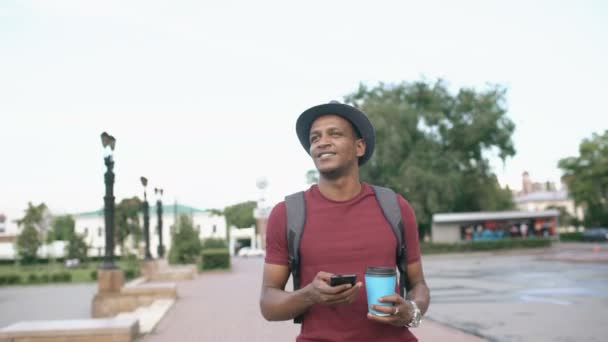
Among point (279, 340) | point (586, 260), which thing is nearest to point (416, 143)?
point (586, 260)

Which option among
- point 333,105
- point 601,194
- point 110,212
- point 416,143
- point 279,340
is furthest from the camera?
point 601,194

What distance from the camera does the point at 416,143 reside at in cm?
4494

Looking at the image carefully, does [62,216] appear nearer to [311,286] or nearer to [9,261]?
[9,261]

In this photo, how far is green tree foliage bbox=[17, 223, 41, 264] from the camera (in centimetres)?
5281

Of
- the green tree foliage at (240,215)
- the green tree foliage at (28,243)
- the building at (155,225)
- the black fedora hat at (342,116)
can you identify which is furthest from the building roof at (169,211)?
the black fedora hat at (342,116)

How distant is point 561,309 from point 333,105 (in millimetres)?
10573

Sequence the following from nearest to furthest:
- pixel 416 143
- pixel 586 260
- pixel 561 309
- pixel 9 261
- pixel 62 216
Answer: pixel 561 309 < pixel 586 260 < pixel 416 143 < pixel 9 261 < pixel 62 216

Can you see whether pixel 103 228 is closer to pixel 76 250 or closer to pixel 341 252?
pixel 76 250

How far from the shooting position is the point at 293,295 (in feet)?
7.15

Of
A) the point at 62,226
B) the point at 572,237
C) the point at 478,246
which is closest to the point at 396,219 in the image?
the point at 478,246

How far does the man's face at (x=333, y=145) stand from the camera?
243 centimetres

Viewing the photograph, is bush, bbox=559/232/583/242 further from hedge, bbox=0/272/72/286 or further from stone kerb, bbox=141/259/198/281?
hedge, bbox=0/272/72/286

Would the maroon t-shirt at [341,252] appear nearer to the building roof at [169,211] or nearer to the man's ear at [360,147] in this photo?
the man's ear at [360,147]

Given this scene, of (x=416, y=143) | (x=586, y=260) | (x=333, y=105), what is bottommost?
(x=586, y=260)
